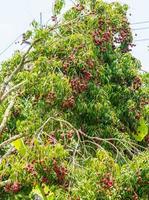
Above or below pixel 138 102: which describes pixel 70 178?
below

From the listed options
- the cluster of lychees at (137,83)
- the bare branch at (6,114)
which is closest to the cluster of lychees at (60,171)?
the bare branch at (6,114)

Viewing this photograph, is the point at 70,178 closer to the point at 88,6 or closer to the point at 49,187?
the point at 49,187

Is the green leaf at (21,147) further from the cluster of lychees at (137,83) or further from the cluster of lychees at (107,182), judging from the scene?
the cluster of lychees at (137,83)

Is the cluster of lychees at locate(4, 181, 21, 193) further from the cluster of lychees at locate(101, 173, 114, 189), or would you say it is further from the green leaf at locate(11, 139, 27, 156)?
the cluster of lychees at locate(101, 173, 114, 189)

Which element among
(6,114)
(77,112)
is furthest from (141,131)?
(6,114)

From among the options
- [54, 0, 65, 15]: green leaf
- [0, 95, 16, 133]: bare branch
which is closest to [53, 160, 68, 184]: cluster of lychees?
[0, 95, 16, 133]: bare branch

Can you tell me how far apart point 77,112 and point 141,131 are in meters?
1.15

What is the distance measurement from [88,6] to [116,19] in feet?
1.45

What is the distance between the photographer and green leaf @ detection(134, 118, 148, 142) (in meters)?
9.49

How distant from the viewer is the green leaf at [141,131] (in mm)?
9492

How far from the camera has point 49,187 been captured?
7.31 metres

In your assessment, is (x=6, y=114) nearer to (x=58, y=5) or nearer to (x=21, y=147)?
(x=58, y=5)

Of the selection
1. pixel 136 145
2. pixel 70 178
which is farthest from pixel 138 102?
pixel 70 178

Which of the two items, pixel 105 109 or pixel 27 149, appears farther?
pixel 105 109
